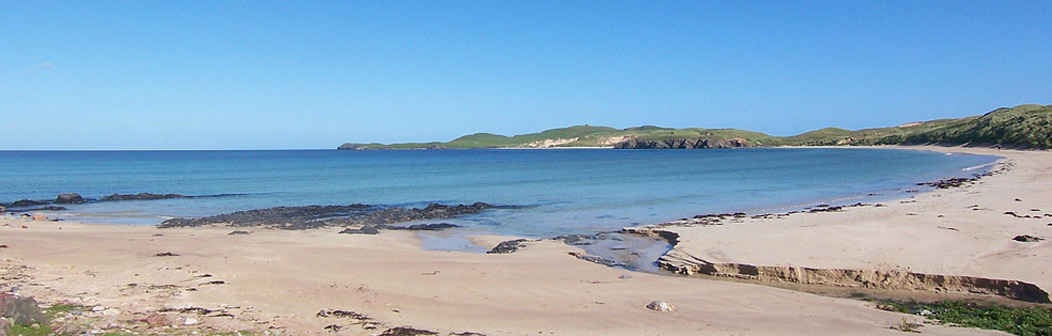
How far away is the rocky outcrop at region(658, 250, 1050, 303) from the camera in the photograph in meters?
10.8

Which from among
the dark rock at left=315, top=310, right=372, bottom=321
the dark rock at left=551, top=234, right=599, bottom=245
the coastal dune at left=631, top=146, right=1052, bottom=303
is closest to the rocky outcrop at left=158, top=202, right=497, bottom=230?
the dark rock at left=551, top=234, right=599, bottom=245

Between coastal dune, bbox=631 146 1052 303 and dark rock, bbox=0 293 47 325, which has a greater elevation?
dark rock, bbox=0 293 47 325

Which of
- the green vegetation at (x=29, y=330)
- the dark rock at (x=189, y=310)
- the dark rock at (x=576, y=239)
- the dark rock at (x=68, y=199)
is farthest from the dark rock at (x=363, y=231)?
the dark rock at (x=68, y=199)

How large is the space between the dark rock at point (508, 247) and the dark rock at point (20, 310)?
1045 centimetres

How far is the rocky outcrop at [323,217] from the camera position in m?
24.9

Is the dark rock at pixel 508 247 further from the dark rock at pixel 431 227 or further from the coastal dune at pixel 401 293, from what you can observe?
the dark rock at pixel 431 227

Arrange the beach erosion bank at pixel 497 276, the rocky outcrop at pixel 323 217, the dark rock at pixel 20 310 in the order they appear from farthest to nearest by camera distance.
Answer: the rocky outcrop at pixel 323 217
the beach erosion bank at pixel 497 276
the dark rock at pixel 20 310

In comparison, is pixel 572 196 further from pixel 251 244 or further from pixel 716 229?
pixel 251 244

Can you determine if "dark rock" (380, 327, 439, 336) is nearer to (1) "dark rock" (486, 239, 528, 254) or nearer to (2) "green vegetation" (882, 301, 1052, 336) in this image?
(2) "green vegetation" (882, 301, 1052, 336)

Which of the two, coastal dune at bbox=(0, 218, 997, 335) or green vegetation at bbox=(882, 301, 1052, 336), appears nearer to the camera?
green vegetation at bbox=(882, 301, 1052, 336)

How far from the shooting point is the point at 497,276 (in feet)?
43.7

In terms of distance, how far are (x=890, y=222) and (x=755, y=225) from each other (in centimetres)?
389

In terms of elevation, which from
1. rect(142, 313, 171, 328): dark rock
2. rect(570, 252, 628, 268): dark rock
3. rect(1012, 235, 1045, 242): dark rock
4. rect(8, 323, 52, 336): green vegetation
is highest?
rect(8, 323, 52, 336): green vegetation

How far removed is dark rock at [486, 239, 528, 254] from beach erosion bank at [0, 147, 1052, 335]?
1.96ft
